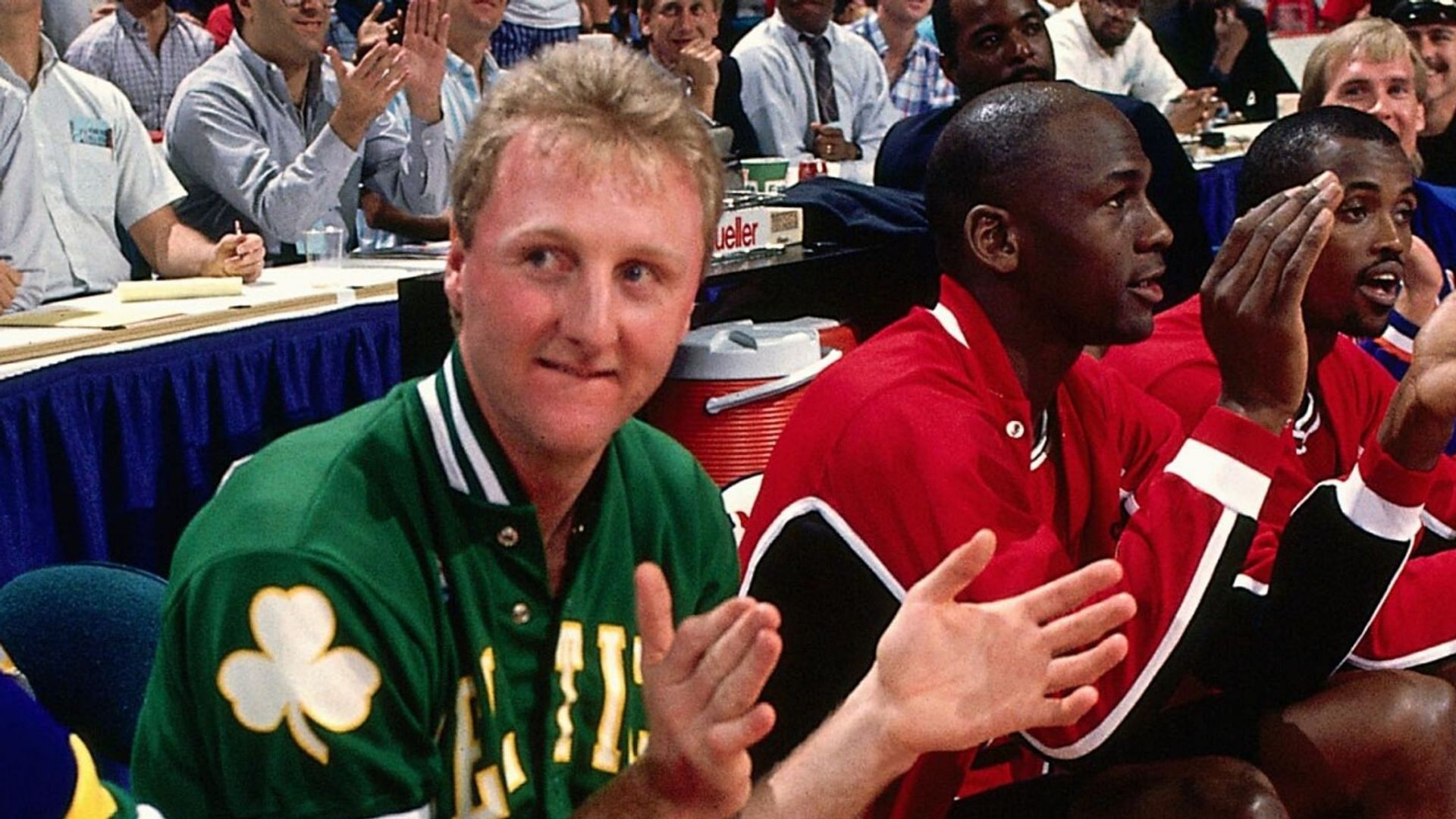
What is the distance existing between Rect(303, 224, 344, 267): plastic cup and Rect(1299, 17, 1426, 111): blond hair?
7.90 ft

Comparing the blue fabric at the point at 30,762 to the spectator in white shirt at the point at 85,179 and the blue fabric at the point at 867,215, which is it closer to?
the blue fabric at the point at 867,215

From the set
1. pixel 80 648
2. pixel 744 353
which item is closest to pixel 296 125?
pixel 744 353

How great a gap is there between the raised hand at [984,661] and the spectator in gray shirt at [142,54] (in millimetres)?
6194

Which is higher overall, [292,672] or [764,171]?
[292,672]

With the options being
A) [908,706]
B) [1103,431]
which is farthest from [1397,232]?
[908,706]

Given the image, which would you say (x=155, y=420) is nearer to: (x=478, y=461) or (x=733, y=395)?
(x=733, y=395)

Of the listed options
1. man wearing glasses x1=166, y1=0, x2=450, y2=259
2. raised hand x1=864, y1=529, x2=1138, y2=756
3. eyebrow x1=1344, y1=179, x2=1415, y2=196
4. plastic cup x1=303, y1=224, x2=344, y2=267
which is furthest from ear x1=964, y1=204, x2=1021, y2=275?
man wearing glasses x1=166, y1=0, x2=450, y2=259

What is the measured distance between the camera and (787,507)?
6.82 feet

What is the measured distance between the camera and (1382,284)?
112 inches

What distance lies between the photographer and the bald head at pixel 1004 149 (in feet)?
7.54

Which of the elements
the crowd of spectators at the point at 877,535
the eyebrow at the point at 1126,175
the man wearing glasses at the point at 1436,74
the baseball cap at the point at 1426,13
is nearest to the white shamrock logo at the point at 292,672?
the crowd of spectators at the point at 877,535

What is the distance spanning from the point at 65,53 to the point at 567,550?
20.8 feet

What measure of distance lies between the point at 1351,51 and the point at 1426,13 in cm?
155

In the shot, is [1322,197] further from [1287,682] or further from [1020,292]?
[1287,682]
